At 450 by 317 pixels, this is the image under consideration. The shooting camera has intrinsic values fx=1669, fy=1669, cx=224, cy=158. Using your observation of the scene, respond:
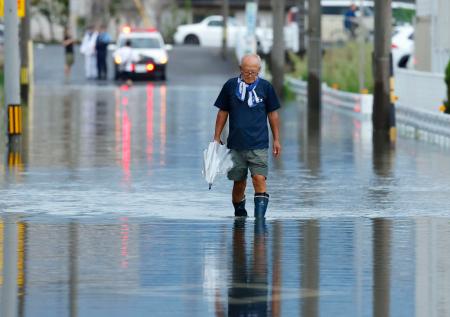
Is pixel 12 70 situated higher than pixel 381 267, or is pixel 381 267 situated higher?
pixel 12 70

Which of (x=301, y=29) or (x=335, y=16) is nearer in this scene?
(x=301, y=29)

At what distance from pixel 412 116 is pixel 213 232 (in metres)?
16.0

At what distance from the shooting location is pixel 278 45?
47.0 meters

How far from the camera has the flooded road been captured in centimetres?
1090

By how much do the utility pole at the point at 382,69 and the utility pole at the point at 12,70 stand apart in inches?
260

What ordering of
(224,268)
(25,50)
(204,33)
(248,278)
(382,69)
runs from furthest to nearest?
(204,33), (25,50), (382,69), (224,268), (248,278)

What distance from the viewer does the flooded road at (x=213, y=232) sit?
10.9 m

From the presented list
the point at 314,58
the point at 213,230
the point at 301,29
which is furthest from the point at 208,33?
the point at 213,230

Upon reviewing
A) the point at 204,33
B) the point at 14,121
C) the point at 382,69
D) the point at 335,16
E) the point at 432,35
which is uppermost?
the point at 335,16

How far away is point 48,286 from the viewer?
11.4 m

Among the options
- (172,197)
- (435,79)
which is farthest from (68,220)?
(435,79)

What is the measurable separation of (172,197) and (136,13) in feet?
248

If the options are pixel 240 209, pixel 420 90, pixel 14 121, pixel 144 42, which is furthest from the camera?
pixel 144 42

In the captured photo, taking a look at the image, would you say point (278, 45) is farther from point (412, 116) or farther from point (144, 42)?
point (412, 116)
